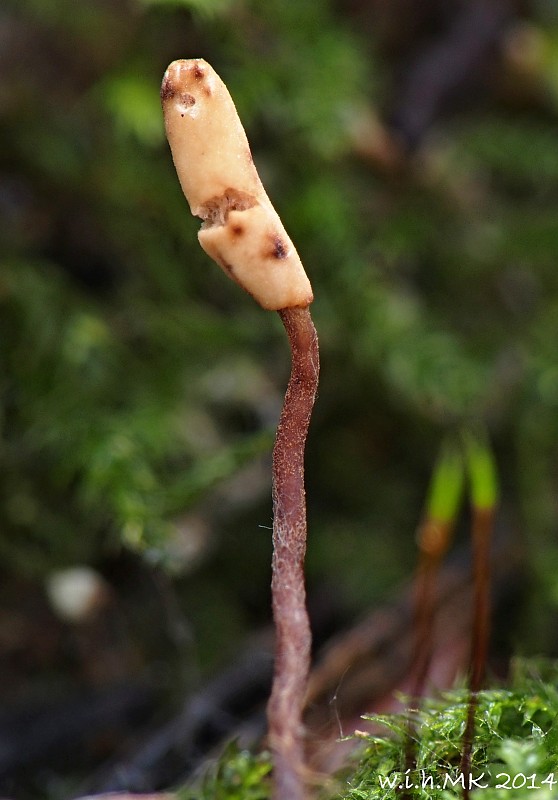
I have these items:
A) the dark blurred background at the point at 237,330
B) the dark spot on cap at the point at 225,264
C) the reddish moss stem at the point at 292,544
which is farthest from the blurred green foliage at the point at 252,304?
Result: the dark spot on cap at the point at 225,264

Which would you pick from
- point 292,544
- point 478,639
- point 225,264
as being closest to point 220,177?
point 225,264

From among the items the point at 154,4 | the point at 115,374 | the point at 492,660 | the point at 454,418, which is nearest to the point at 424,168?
the point at 454,418

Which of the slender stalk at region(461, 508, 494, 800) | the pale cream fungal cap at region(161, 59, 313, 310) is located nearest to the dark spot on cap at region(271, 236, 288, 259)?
the pale cream fungal cap at region(161, 59, 313, 310)

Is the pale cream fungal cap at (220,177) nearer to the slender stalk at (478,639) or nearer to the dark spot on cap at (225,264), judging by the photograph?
the dark spot on cap at (225,264)

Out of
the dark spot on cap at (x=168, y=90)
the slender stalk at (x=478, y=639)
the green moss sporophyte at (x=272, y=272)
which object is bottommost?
the slender stalk at (x=478, y=639)

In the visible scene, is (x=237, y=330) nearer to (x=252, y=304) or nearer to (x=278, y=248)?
(x=252, y=304)

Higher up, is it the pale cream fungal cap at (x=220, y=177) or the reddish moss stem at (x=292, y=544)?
the pale cream fungal cap at (x=220, y=177)

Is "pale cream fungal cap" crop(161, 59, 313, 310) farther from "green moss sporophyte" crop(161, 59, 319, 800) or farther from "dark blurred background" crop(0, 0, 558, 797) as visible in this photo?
"dark blurred background" crop(0, 0, 558, 797)
